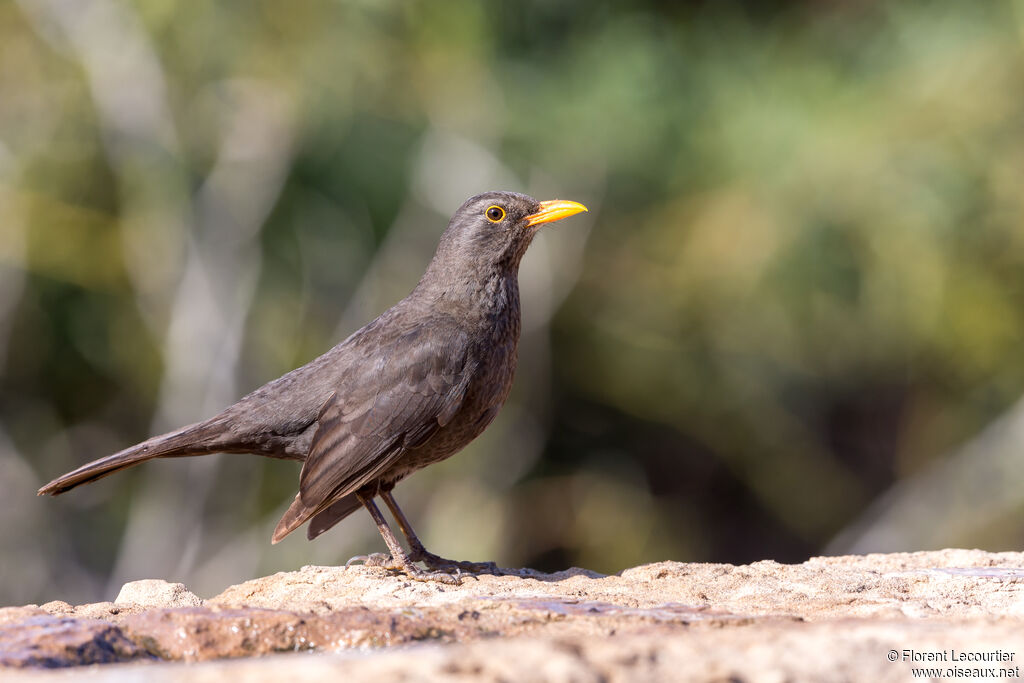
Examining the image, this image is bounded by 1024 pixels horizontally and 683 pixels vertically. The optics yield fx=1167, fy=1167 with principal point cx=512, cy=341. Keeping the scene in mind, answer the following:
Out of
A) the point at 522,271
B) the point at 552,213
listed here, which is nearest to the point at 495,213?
the point at 552,213

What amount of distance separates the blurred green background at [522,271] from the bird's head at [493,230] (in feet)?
15.1

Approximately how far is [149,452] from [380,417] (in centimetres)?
101

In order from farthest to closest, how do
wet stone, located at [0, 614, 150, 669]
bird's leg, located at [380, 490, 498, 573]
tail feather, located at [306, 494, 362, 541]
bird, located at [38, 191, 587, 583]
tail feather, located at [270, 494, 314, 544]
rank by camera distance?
tail feather, located at [306, 494, 362, 541], bird's leg, located at [380, 490, 498, 573], bird, located at [38, 191, 587, 583], tail feather, located at [270, 494, 314, 544], wet stone, located at [0, 614, 150, 669]

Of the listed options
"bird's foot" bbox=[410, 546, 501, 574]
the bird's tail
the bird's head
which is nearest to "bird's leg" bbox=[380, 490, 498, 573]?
"bird's foot" bbox=[410, 546, 501, 574]

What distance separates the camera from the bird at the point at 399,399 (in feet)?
16.1

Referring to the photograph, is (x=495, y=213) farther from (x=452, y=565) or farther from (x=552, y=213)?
(x=452, y=565)

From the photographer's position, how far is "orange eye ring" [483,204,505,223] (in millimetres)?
5639

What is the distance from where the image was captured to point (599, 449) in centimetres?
1162

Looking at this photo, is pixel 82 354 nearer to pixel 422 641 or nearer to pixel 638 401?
pixel 638 401

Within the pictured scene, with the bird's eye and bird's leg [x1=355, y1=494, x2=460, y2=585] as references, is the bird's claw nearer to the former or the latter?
bird's leg [x1=355, y1=494, x2=460, y2=585]

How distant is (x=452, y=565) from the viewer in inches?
202

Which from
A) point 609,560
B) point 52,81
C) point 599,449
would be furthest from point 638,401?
point 52,81

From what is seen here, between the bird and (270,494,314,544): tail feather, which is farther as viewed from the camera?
the bird

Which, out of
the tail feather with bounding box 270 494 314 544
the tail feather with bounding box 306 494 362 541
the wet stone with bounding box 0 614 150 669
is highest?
the tail feather with bounding box 306 494 362 541
